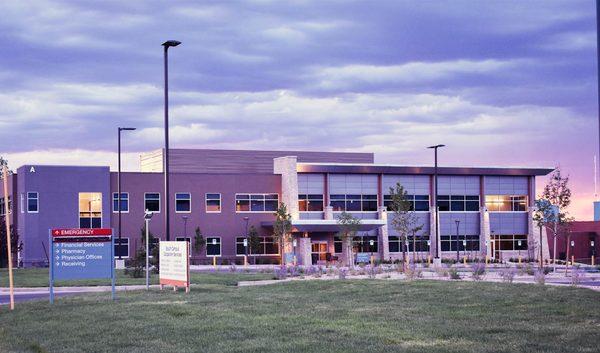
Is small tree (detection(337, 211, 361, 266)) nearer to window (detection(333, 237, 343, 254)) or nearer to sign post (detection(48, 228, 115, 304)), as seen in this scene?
window (detection(333, 237, 343, 254))

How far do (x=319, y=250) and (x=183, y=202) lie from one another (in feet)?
43.3

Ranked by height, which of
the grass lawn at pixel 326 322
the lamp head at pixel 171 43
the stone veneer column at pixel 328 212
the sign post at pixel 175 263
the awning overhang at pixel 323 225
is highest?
the lamp head at pixel 171 43

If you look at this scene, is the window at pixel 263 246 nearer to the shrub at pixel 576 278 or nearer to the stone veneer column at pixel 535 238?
the stone veneer column at pixel 535 238

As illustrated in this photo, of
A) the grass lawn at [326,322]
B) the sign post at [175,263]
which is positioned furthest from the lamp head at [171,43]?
the grass lawn at [326,322]

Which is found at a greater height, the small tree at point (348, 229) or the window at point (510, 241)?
the small tree at point (348, 229)

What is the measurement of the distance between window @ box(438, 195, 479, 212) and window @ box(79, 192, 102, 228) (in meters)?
32.4

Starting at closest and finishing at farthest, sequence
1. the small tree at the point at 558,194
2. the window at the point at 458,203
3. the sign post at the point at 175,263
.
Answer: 1. the sign post at the point at 175,263
2. the small tree at the point at 558,194
3. the window at the point at 458,203

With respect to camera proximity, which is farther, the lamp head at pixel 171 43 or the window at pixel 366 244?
the window at pixel 366 244

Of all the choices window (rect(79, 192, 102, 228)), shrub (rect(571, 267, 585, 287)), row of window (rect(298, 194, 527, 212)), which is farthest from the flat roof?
shrub (rect(571, 267, 585, 287))

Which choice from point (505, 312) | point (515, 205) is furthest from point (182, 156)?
point (505, 312)

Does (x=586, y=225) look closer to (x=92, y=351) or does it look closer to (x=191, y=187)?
(x=191, y=187)

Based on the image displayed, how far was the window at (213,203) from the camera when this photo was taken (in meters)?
80.7

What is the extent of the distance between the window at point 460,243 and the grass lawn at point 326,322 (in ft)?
201

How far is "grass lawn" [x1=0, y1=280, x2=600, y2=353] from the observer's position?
Result: 1417 centimetres
